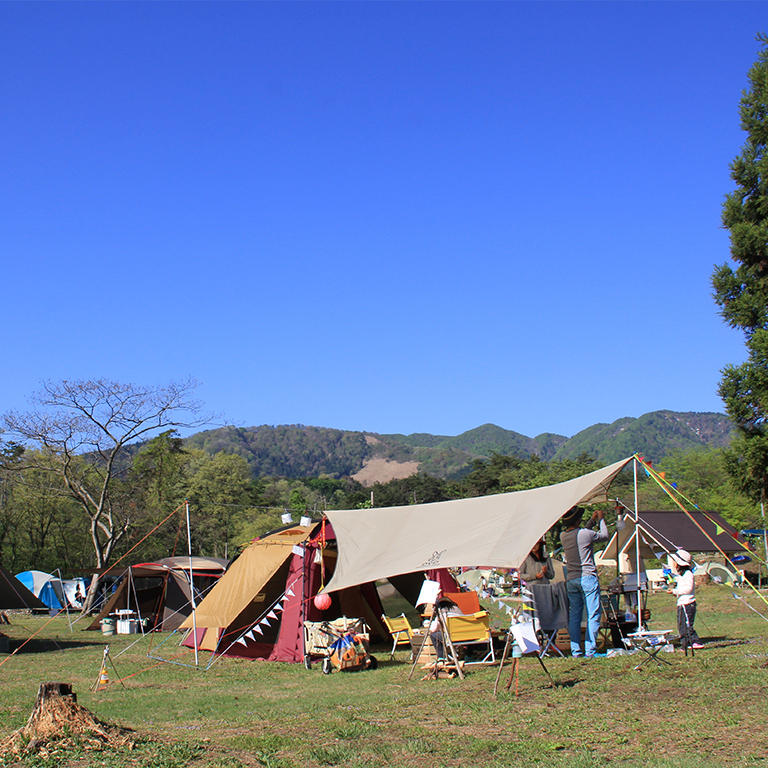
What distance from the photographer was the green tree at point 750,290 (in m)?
13.7

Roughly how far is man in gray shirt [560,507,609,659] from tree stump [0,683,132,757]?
594cm

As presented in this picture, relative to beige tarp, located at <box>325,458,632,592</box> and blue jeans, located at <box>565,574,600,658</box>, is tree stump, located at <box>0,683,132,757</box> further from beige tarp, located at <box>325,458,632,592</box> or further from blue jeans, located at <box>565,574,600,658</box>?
blue jeans, located at <box>565,574,600,658</box>

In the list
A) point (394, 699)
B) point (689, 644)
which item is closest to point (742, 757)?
point (394, 699)

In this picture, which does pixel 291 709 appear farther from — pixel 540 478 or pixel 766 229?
pixel 540 478

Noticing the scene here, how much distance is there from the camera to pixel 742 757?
467 cm

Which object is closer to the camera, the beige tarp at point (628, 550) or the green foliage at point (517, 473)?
the beige tarp at point (628, 550)

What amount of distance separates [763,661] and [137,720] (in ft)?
21.4

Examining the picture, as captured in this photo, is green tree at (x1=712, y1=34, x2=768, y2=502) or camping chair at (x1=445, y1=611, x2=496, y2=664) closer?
camping chair at (x1=445, y1=611, x2=496, y2=664)

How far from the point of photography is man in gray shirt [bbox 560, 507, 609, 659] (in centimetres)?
934

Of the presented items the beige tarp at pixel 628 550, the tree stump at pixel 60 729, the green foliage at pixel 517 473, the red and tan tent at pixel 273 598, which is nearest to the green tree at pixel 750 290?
the beige tarp at pixel 628 550

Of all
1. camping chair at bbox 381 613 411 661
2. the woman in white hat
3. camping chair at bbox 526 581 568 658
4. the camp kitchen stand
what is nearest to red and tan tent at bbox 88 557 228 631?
camping chair at bbox 381 613 411 661

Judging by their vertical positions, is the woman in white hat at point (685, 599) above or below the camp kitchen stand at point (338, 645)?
above

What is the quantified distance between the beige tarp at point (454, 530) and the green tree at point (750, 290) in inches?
190

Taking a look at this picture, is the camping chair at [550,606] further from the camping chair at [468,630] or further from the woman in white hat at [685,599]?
the woman in white hat at [685,599]
